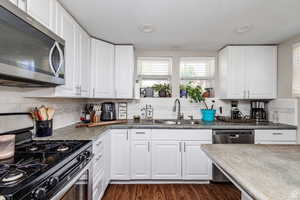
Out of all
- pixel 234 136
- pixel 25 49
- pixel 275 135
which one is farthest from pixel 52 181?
pixel 275 135

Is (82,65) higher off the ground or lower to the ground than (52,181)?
higher

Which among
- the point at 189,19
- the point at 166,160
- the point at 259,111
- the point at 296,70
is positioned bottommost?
the point at 166,160

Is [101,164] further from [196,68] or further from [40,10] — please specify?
[196,68]

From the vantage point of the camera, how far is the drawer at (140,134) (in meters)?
2.61

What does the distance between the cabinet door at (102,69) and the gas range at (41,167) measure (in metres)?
1.28

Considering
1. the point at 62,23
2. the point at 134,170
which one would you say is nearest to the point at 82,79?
the point at 62,23

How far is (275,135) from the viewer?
2.56 m

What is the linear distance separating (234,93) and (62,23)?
8.95 ft

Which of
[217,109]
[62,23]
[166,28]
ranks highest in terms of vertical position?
[166,28]

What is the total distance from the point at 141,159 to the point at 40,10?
2166 millimetres

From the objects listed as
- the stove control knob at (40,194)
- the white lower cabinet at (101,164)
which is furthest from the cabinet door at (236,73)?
the stove control knob at (40,194)

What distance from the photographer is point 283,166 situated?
40.4 inches

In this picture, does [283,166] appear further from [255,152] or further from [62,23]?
[62,23]

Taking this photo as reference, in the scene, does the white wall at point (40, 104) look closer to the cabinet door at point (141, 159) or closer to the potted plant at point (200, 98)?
the cabinet door at point (141, 159)
